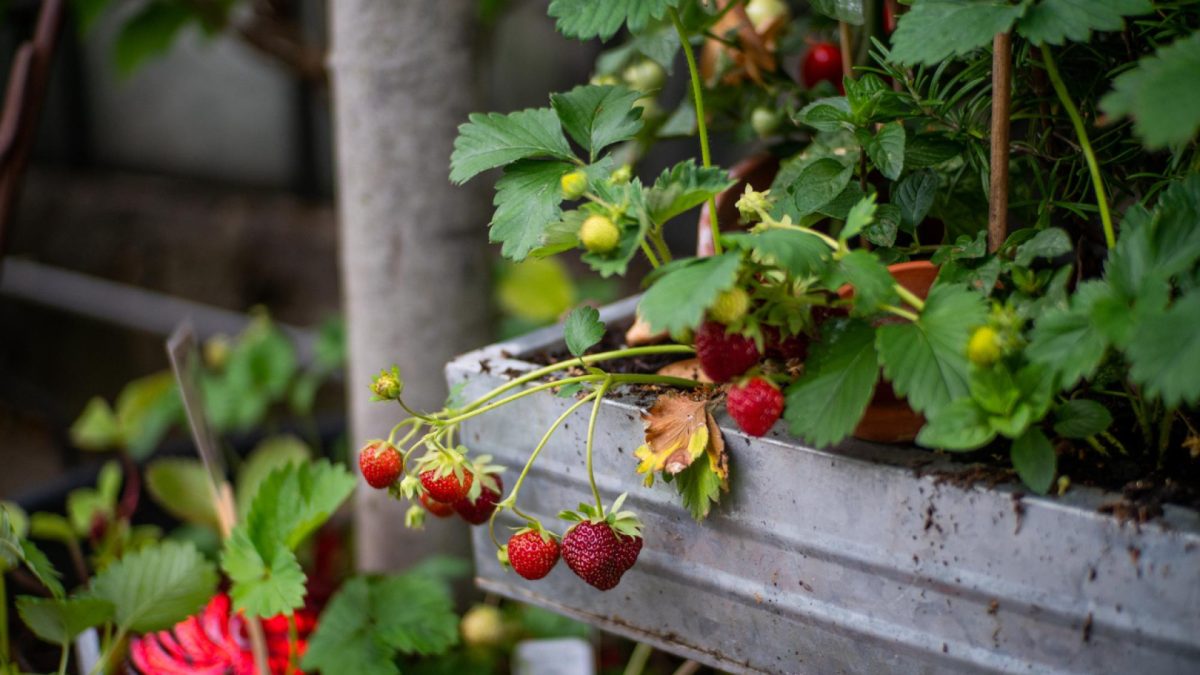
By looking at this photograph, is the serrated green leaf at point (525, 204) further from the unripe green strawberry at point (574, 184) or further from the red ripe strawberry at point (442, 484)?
the red ripe strawberry at point (442, 484)

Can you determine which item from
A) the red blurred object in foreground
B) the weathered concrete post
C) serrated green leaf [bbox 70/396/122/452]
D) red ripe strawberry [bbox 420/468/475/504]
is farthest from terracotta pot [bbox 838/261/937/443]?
serrated green leaf [bbox 70/396/122/452]

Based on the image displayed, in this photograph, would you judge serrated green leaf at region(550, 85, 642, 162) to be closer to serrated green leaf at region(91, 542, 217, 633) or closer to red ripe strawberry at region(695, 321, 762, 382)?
red ripe strawberry at region(695, 321, 762, 382)

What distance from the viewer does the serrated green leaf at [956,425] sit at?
455 mm

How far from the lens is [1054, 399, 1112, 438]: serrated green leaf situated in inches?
18.8

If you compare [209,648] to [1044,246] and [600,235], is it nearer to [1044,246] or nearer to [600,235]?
[600,235]

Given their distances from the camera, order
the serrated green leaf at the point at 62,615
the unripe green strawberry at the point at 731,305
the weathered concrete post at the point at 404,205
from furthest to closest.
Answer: the weathered concrete post at the point at 404,205
the serrated green leaf at the point at 62,615
the unripe green strawberry at the point at 731,305

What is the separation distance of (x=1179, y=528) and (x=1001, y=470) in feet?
0.26

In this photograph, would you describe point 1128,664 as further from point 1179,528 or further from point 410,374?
point 410,374

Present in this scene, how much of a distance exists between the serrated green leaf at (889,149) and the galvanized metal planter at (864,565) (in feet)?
0.47

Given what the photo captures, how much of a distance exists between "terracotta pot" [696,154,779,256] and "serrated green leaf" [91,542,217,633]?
1.39ft

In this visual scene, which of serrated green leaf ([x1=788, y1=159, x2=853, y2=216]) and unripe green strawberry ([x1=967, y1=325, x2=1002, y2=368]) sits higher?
serrated green leaf ([x1=788, y1=159, x2=853, y2=216])

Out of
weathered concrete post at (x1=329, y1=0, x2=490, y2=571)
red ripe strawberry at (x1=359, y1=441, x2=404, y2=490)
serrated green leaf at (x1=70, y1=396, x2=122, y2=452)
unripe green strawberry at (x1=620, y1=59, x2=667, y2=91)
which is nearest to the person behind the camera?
red ripe strawberry at (x1=359, y1=441, x2=404, y2=490)

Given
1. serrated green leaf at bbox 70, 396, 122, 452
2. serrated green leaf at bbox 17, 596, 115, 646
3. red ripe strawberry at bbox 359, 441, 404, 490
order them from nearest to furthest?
red ripe strawberry at bbox 359, 441, 404, 490 < serrated green leaf at bbox 17, 596, 115, 646 < serrated green leaf at bbox 70, 396, 122, 452

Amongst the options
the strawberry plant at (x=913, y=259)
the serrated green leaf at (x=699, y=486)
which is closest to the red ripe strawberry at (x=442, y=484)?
the strawberry plant at (x=913, y=259)
